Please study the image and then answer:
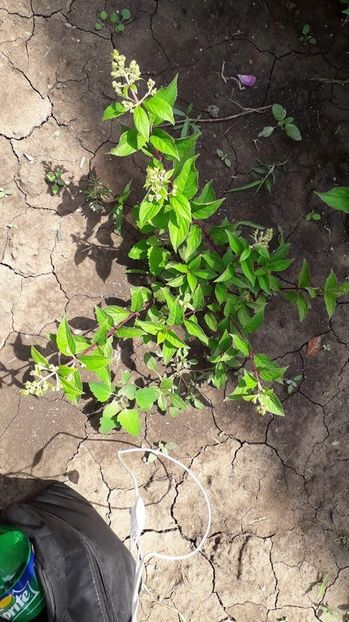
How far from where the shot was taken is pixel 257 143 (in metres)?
2.37

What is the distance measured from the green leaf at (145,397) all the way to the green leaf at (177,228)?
0.66m

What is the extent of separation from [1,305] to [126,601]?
Result: 1180mm

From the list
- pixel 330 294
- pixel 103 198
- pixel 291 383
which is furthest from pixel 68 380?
pixel 291 383

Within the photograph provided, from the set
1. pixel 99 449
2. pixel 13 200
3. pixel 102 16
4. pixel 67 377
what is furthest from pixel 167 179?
pixel 99 449

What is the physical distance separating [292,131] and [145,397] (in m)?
1.23

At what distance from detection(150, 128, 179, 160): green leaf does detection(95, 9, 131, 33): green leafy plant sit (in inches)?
35.1

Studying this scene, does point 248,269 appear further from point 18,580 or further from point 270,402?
point 18,580

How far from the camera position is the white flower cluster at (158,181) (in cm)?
160

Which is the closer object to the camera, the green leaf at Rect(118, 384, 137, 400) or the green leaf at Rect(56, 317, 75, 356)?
the green leaf at Rect(56, 317, 75, 356)

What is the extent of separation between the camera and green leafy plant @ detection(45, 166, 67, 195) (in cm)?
222

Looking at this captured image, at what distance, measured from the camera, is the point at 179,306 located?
2.01 metres

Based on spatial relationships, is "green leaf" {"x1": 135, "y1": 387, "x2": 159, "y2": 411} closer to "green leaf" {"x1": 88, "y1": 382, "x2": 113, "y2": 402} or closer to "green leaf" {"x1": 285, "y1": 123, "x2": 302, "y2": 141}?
"green leaf" {"x1": 88, "y1": 382, "x2": 113, "y2": 402}

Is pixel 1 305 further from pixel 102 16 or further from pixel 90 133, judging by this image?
pixel 102 16

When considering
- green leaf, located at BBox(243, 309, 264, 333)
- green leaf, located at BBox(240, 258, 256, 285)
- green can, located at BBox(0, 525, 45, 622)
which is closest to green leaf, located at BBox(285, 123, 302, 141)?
green leaf, located at BBox(240, 258, 256, 285)
